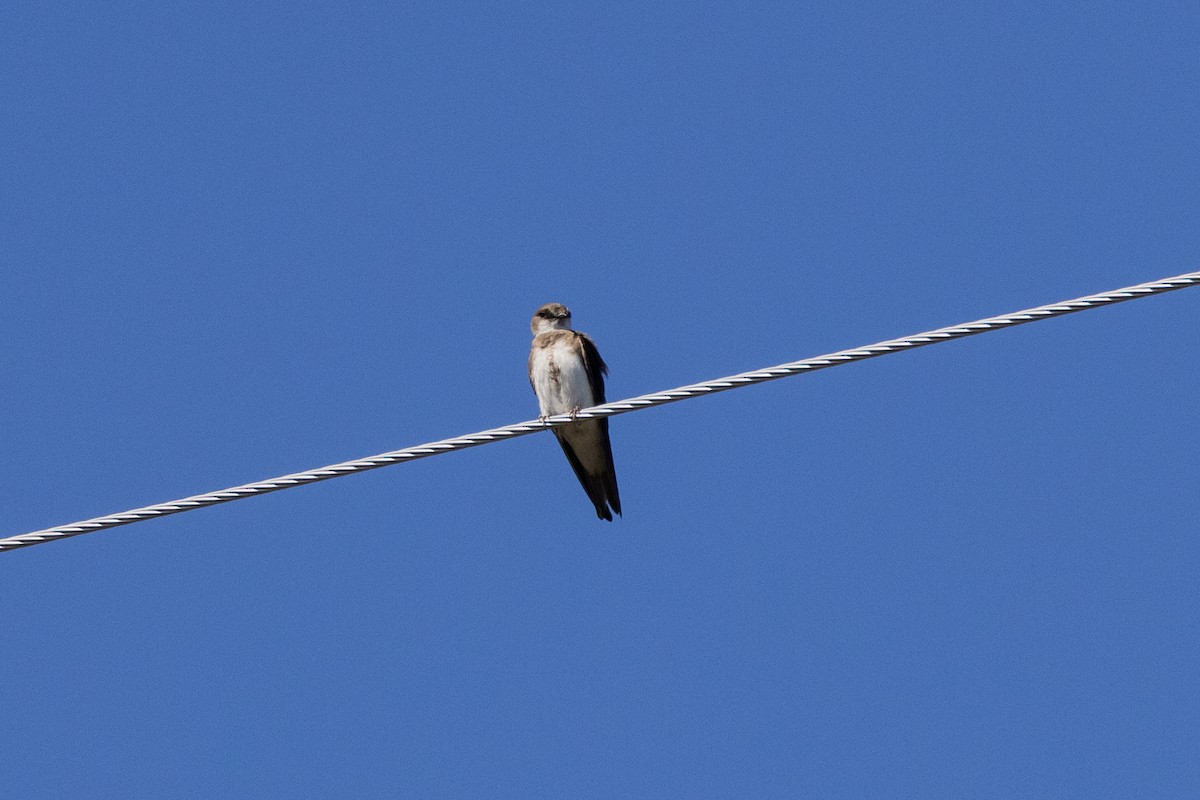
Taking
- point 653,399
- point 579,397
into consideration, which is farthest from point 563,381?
point 653,399

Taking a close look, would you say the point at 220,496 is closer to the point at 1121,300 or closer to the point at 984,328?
the point at 984,328

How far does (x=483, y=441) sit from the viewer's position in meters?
6.77

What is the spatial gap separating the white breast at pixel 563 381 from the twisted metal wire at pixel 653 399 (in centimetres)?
319

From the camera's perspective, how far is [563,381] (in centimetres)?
1007

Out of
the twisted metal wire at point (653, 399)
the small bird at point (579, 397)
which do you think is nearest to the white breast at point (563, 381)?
the small bird at point (579, 397)

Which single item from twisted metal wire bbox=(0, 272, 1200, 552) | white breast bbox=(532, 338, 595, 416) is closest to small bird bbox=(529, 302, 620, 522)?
white breast bbox=(532, 338, 595, 416)

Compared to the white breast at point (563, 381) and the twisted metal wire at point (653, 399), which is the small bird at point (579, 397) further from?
the twisted metal wire at point (653, 399)

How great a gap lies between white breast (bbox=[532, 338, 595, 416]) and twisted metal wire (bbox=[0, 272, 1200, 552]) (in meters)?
3.19

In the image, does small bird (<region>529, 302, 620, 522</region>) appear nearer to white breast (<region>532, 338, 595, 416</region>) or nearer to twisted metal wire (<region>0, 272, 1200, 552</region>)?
white breast (<region>532, 338, 595, 416</region>)

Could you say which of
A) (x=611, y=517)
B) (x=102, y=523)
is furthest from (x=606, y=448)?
(x=102, y=523)

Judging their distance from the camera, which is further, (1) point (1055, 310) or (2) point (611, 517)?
(2) point (611, 517)

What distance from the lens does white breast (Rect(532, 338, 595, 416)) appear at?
397 inches

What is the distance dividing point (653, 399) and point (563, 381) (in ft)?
11.0

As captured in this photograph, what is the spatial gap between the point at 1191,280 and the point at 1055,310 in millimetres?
454
